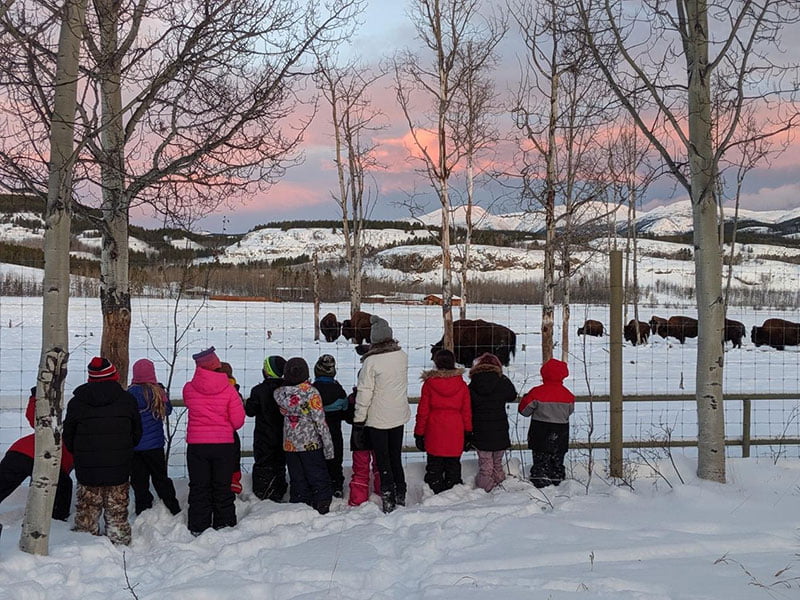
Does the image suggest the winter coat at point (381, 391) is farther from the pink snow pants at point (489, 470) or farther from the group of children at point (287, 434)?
the pink snow pants at point (489, 470)

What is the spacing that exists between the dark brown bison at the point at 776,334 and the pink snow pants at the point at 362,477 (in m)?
26.3

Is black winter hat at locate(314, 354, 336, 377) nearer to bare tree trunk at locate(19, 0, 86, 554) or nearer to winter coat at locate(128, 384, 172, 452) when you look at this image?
winter coat at locate(128, 384, 172, 452)

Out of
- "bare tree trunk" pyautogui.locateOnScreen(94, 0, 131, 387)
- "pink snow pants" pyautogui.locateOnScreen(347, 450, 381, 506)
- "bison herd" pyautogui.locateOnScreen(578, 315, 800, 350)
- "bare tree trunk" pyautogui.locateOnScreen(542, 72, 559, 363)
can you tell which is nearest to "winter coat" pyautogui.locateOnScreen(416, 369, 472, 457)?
"pink snow pants" pyautogui.locateOnScreen(347, 450, 381, 506)

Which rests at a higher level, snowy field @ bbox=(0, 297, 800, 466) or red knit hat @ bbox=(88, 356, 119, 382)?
red knit hat @ bbox=(88, 356, 119, 382)

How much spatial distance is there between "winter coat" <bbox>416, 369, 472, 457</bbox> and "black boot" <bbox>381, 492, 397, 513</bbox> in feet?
1.90

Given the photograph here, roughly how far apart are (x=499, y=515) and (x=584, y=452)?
305 centimetres

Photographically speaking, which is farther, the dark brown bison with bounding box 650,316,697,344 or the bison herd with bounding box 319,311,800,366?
the dark brown bison with bounding box 650,316,697,344

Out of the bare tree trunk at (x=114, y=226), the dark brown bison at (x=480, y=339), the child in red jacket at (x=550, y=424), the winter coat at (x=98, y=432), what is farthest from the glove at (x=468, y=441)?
the dark brown bison at (x=480, y=339)

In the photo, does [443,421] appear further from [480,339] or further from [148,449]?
[480,339]

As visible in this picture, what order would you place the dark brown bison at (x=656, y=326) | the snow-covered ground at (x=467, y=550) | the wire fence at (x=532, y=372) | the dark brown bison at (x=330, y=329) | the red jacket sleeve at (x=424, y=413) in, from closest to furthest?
the snow-covered ground at (x=467, y=550), the red jacket sleeve at (x=424, y=413), the wire fence at (x=532, y=372), the dark brown bison at (x=330, y=329), the dark brown bison at (x=656, y=326)

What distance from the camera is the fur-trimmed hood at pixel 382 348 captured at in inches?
237

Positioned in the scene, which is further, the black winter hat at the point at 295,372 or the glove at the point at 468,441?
the glove at the point at 468,441

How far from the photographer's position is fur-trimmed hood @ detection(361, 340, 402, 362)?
19.7ft

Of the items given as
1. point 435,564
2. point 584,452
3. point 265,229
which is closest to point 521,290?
point 584,452
